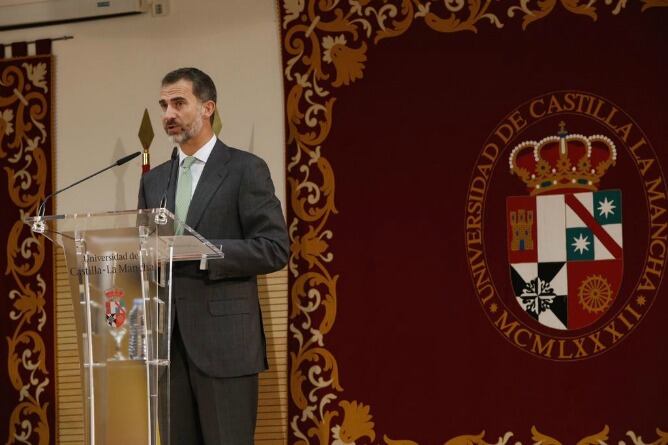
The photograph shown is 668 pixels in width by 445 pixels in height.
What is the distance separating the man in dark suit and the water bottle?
0.32 metres

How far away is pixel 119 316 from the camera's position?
9.36 feet

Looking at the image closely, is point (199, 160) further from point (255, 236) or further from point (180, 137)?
point (255, 236)

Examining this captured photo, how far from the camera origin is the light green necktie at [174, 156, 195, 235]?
3.39 metres

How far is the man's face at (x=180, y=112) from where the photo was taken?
11.3 ft

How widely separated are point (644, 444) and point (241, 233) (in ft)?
5.75

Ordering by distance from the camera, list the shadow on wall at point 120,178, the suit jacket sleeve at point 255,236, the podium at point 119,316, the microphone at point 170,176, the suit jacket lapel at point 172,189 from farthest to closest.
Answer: the shadow on wall at point 120,178, the suit jacket lapel at point 172,189, the microphone at point 170,176, the suit jacket sleeve at point 255,236, the podium at point 119,316

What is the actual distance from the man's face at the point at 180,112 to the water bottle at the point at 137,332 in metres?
0.80

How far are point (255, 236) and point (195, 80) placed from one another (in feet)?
2.02

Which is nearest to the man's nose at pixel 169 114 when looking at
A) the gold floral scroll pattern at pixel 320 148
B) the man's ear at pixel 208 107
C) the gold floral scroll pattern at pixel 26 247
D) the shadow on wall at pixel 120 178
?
the man's ear at pixel 208 107

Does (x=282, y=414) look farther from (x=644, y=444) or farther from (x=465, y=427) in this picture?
(x=644, y=444)

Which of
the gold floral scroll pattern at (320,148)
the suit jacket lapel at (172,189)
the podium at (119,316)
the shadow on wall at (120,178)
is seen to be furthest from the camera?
the shadow on wall at (120,178)

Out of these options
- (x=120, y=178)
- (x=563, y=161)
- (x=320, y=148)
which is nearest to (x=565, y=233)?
(x=563, y=161)

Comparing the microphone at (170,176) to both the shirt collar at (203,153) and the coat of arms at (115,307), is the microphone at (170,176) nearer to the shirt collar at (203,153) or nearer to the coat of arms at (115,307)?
the shirt collar at (203,153)

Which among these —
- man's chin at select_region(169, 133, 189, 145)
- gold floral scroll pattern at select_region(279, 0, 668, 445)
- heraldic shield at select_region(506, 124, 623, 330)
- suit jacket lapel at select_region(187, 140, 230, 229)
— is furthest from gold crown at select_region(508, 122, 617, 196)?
man's chin at select_region(169, 133, 189, 145)
